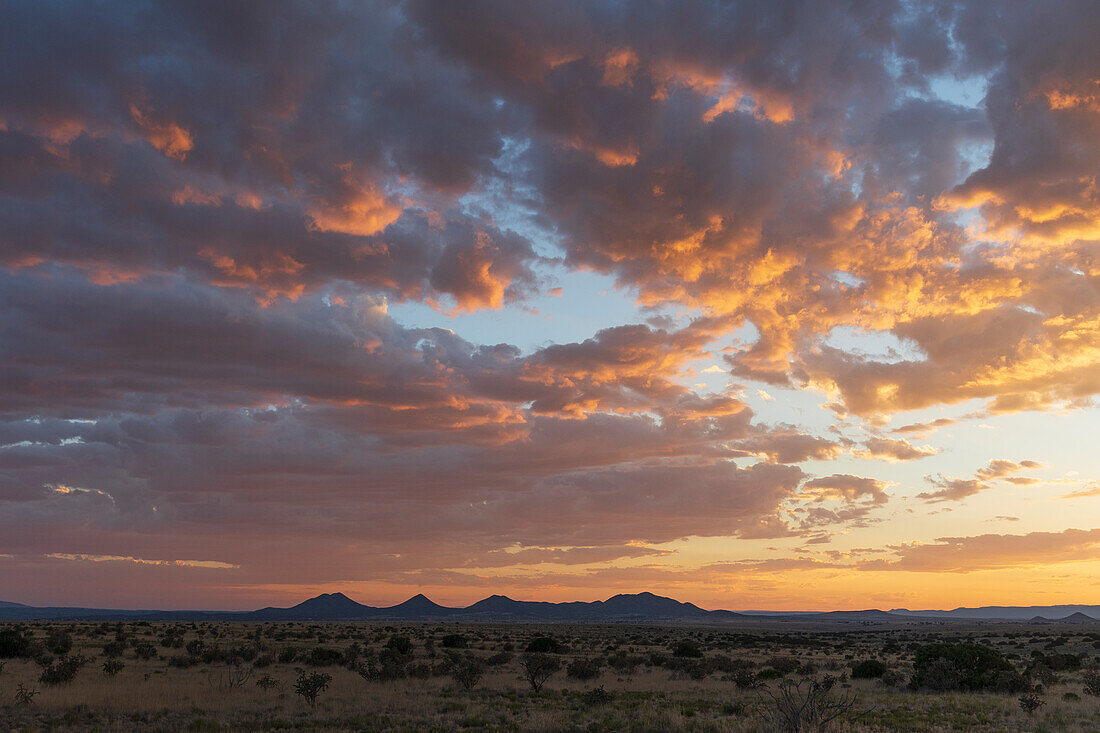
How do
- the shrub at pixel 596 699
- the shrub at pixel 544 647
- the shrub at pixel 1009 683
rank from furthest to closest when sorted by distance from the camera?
the shrub at pixel 544 647, the shrub at pixel 1009 683, the shrub at pixel 596 699

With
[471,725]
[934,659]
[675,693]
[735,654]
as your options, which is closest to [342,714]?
[471,725]

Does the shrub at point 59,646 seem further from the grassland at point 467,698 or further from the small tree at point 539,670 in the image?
the small tree at point 539,670

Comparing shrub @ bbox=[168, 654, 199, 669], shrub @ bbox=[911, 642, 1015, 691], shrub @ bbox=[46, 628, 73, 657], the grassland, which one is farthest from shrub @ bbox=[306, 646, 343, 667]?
shrub @ bbox=[911, 642, 1015, 691]

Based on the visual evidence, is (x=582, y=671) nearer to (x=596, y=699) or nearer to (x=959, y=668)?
(x=596, y=699)

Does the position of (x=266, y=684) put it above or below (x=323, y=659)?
above

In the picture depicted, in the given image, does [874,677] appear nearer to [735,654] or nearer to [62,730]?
[735,654]

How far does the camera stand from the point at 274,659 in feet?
154

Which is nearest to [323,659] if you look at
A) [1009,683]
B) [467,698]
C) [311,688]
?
[311,688]

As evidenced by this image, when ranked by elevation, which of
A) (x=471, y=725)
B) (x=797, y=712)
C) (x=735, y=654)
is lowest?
(x=735, y=654)

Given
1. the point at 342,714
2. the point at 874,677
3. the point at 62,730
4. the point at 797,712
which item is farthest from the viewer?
the point at 874,677

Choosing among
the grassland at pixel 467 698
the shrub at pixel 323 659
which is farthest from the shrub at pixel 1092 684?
the shrub at pixel 323 659

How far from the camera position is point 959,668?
35.7m

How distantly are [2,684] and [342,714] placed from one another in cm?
1689

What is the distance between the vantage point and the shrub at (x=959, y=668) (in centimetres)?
3375
